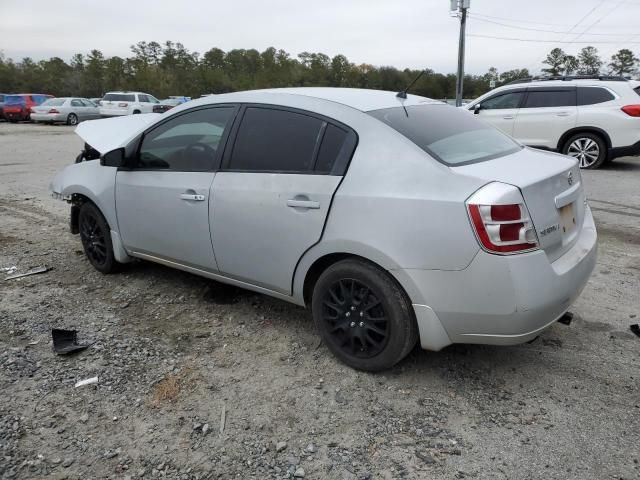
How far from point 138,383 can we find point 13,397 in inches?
26.3

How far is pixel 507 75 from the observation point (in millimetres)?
46750

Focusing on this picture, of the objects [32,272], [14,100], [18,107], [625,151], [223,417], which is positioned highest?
[14,100]

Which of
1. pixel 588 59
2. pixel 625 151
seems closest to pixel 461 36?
pixel 625 151

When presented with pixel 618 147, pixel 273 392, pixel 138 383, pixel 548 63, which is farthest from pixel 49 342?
pixel 548 63

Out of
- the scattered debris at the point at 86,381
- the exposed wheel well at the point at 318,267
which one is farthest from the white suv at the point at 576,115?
the scattered debris at the point at 86,381

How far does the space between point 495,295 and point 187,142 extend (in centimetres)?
245

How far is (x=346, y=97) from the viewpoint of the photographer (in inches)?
131

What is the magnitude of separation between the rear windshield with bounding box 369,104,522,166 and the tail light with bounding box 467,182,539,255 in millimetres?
360

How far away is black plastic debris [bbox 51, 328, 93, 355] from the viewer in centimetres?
338

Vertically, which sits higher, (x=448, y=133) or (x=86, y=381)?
(x=448, y=133)

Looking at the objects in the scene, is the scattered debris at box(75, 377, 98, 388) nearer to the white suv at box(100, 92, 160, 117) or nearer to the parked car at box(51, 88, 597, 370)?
the parked car at box(51, 88, 597, 370)

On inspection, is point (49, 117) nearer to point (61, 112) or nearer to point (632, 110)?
point (61, 112)

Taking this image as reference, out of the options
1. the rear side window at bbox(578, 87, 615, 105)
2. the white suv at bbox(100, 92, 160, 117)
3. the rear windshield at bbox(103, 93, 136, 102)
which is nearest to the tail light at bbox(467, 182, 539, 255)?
the rear side window at bbox(578, 87, 615, 105)

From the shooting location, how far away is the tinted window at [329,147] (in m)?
3.03
